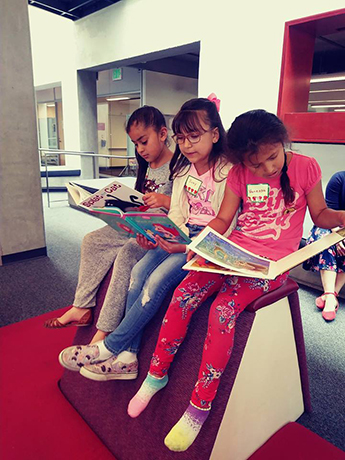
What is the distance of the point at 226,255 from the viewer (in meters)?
1.04

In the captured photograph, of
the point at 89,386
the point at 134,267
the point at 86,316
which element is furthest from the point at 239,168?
the point at 89,386

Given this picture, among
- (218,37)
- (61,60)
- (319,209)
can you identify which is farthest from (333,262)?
(61,60)

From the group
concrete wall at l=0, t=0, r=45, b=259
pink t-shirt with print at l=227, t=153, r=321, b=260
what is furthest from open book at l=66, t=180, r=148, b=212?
concrete wall at l=0, t=0, r=45, b=259

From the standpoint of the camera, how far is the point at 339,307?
2543 mm

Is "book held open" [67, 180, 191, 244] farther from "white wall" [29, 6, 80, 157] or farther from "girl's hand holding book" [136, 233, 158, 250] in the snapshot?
"white wall" [29, 6, 80, 157]

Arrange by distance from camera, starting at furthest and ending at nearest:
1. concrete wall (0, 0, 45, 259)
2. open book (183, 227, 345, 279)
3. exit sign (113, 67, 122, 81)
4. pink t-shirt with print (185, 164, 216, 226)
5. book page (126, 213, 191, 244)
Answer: exit sign (113, 67, 122, 81) → concrete wall (0, 0, 45, 259) → pink t-shirt with print (185, 164, 216, 226) → book page (126, 213, 191, 244) → open book (183, 227, 345, 279)

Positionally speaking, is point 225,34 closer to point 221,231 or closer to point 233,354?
point 221,231

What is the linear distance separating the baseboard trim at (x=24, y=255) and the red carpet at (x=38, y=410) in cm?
138

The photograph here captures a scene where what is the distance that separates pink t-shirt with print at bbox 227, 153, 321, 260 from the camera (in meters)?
1.28

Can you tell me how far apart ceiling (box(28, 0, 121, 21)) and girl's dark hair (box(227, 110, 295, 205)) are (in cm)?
559

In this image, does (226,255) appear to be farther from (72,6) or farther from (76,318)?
(72,6)

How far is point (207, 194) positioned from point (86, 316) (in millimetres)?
748

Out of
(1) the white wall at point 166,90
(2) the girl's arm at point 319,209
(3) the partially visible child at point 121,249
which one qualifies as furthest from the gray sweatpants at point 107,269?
(1) the white wall at point 166,90

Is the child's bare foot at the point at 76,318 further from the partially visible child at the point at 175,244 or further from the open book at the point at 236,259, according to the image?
the open book at the point at 236,259
